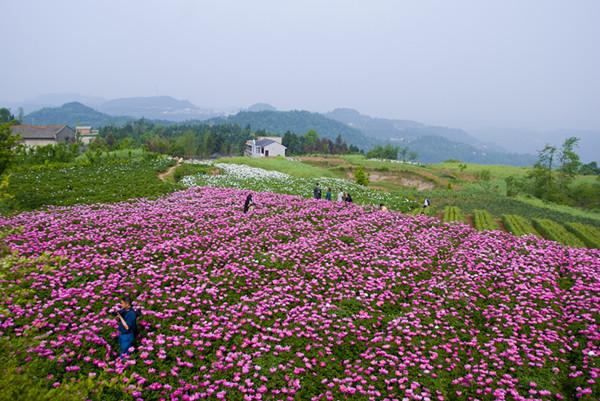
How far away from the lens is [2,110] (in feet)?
408

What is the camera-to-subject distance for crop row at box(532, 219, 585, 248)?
1966 centimetres

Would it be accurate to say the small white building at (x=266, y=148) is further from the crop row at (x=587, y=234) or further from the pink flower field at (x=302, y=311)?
the pink flower field at (x=302, y=311)

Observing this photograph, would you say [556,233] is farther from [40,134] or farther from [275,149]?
[40,134]

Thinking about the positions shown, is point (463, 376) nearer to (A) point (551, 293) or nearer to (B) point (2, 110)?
(A) point (551, 293)

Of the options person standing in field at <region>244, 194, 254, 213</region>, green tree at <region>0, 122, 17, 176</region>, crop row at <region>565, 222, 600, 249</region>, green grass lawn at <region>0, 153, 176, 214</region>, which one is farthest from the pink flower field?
crop row at <region>565, 222, 600, 249</region>

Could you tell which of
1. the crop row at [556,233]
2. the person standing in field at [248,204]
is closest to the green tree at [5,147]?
the person standing in field at [248,204]

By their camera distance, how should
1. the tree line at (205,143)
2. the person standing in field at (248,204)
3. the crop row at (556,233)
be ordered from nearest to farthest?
the person standing in field at (248,204), the crop row at (556,233), the tree line at (205,143)

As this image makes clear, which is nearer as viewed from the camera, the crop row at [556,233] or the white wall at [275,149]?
the crop row at [556,233]

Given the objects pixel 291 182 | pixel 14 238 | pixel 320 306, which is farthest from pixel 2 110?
pixel 320 306

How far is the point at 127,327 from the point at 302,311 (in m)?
3.90

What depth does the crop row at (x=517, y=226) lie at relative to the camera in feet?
67.4

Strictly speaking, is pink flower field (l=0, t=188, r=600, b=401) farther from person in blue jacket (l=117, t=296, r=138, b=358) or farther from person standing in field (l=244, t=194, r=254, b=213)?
person standing in field (l=244, t=194, r=254, b=213)

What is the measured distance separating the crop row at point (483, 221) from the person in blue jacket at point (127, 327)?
60.2 feet

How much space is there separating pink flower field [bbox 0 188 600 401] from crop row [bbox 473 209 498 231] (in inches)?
261
